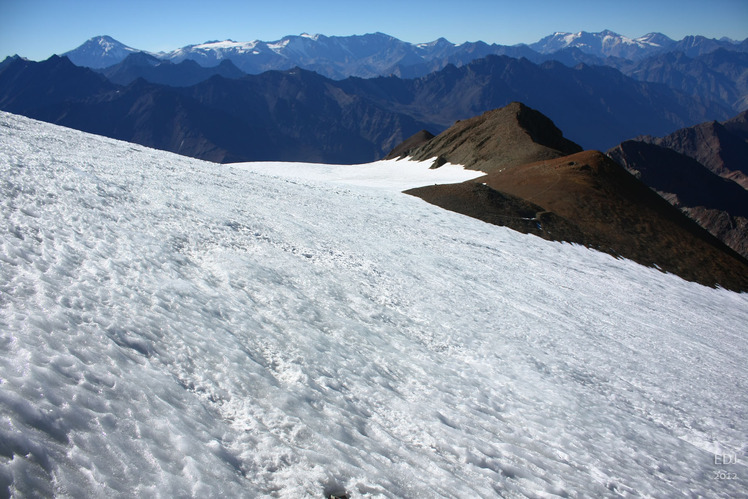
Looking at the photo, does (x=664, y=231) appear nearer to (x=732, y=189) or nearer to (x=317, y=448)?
(x=317, y=448)

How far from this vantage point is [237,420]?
6598 mm

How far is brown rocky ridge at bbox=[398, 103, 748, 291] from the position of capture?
103ft

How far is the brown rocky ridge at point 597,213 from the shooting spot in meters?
31.5

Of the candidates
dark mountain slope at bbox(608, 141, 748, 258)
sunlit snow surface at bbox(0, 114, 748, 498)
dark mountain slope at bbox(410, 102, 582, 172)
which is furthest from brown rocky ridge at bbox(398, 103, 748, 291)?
dark mountain slope at bbox(608, 141, 748, 258)

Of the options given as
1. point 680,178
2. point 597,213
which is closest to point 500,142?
point 597,213

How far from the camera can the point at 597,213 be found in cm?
3700

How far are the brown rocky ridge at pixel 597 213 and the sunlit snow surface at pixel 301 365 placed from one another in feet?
41.0

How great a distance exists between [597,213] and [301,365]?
116 ft

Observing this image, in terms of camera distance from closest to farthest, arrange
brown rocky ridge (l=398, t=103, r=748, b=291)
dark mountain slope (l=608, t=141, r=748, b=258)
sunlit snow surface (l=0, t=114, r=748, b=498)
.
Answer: sunlit snow surface (l=0, t=114, r=748, b=498) < brown rocky ridge (l=398, t=103, r=748, b=291) < dark mountain slope (l=608, t=141, r=748, b=258)

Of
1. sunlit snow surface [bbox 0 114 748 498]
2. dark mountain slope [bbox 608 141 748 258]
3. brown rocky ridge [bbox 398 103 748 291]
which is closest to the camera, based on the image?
sunlit snow surface [bbox 0 114 748 498]

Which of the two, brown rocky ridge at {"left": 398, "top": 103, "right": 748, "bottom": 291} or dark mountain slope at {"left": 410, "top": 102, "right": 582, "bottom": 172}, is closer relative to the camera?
brown rocky ridge at {"left": 398, "top": 103, "right": 748, "bottom": 291}

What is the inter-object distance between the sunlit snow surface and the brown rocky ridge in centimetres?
1250

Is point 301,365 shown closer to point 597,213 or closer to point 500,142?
point 597,213

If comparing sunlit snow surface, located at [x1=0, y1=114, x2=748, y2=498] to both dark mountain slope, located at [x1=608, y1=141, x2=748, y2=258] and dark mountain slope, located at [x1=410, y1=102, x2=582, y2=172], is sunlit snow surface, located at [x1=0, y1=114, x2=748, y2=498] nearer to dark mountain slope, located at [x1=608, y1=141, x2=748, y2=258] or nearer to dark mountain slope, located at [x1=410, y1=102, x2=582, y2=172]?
dark mountain slope, located at [x1=410, y1=102, x2=582, y2=172]
